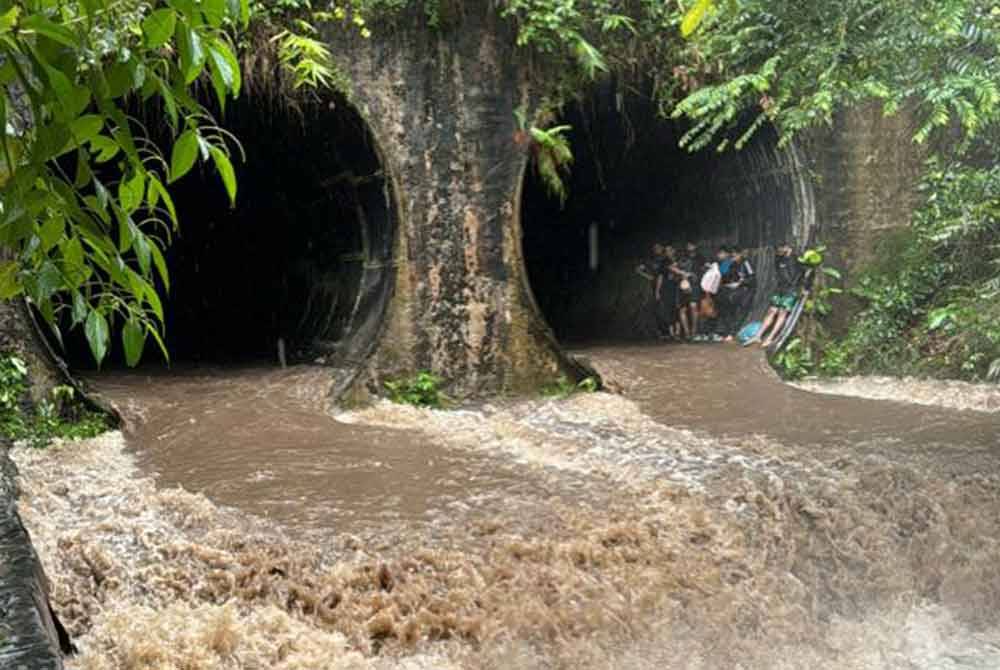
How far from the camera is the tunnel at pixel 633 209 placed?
11477 mm

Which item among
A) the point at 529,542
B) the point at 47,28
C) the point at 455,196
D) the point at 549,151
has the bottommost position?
the point at 529,542

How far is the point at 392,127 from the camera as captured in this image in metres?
9.37

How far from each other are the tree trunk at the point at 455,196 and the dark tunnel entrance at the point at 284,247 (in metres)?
0.33

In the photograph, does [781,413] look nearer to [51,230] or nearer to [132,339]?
[132,339]

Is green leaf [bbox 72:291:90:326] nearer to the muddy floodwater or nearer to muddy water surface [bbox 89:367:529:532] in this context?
the muddy floodwater

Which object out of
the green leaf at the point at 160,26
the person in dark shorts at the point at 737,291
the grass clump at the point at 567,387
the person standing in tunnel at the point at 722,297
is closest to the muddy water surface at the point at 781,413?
the grass clump at the point at 567,387

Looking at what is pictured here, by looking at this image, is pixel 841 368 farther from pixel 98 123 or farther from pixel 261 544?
pixel 98 123

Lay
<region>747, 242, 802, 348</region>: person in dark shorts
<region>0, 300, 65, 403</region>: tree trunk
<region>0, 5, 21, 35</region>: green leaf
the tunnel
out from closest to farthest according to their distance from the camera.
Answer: <region>0, 5, 21, 35</region>: green leaf
<region>0, 300, 65, 403</region>: tree trunk
<region>747, 242, 802, 348</region>: person in dark shorts
the tunnel

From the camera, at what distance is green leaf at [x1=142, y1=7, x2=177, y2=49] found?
109 centimetres

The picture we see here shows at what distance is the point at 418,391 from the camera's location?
30.7 feet

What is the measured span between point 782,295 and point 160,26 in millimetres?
10797

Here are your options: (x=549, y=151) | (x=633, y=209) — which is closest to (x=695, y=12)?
(x=549, y=151)

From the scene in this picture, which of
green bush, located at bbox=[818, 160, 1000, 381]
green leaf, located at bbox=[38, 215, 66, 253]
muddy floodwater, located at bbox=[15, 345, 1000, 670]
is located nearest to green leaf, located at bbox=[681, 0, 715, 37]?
green leaf, located at bbox=[38, 215, 66, 253]

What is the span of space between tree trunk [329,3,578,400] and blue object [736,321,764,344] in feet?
9.22
